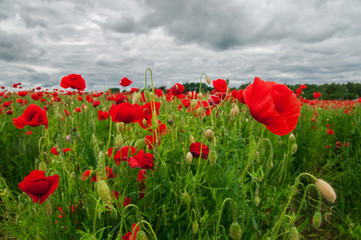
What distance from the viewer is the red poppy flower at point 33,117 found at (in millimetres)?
1561

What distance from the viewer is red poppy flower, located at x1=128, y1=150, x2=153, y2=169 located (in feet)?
4.18

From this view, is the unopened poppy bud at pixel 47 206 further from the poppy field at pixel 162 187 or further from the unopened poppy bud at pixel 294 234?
the unopened poppy bud at pixel 294 234

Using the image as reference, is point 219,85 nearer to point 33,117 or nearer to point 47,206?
point 33,117

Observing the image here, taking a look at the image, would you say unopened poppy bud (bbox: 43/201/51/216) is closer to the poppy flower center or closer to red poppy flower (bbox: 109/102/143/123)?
the poppy flower center

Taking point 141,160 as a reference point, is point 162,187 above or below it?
below

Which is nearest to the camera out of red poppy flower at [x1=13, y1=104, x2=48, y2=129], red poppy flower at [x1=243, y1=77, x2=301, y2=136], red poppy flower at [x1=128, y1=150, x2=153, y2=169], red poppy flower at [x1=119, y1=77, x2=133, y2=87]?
red poppy flower at [x1=243, y1=77, x2=301, y2=136]

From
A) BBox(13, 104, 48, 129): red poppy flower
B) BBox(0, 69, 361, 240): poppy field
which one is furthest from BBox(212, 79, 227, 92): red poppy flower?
BBox(13, 104, 48, 129): red poppy flower

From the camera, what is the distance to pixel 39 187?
1132 mm

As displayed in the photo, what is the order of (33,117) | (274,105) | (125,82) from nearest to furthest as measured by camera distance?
(274,105)
(33,117)
(125,82)

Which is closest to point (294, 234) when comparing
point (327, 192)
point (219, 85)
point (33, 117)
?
point (327, 192)

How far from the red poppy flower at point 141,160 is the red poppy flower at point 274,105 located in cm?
58

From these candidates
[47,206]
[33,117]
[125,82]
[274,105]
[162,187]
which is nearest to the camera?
[274,105]

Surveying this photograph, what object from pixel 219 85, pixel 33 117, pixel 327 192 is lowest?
pixel 327 192

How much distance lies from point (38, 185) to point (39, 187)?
0.02m
